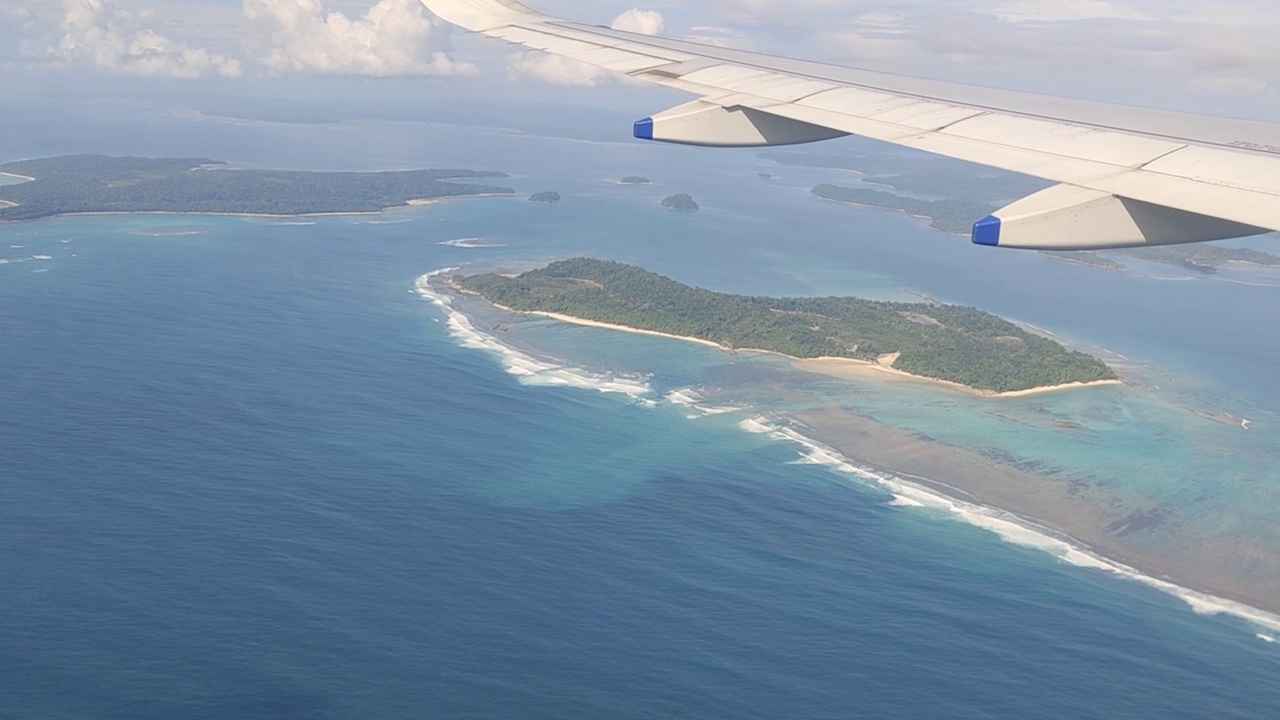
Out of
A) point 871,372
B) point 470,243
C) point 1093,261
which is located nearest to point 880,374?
point 871,372

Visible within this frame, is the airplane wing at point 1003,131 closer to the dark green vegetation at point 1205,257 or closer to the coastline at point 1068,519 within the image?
the coastline at point 1068,519

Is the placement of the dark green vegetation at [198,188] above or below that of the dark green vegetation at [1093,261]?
above

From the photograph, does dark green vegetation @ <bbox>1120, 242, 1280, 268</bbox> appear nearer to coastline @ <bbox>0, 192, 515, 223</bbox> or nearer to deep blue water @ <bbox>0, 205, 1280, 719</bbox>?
coastline @ <bbox>0, 192, 515, 223</bbox>

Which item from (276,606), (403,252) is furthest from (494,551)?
(403,252)

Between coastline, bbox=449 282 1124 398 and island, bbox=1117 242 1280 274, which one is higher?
island, bbox=1117 242 1280 274

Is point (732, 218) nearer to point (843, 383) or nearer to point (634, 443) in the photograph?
point (843, 383)

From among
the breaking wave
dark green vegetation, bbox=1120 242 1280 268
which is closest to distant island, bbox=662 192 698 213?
dark green vegetation, bbox=1120 242 1280 268

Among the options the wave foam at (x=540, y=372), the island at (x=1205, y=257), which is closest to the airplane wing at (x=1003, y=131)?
the wave foam at (x=540, y=372)
